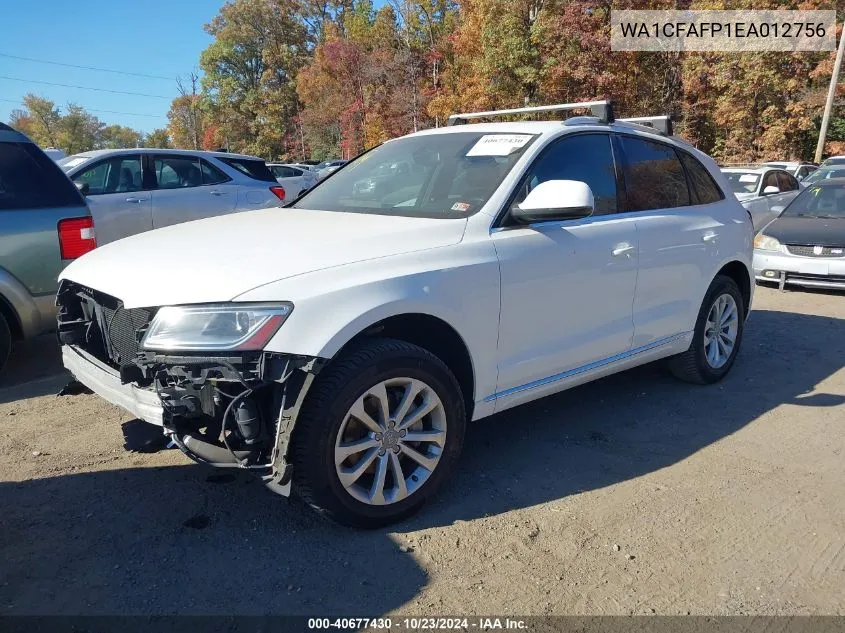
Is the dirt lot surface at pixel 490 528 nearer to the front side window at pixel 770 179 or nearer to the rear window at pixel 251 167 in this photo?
the rear window at pixel 251 167

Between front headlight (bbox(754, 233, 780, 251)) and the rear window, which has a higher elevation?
the rear window

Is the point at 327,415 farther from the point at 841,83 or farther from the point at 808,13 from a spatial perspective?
the point at 841,83

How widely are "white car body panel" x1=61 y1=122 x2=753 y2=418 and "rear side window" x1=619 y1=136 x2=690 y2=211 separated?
83 mm

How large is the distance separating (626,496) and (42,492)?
288cm

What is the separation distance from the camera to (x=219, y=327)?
8.50ft

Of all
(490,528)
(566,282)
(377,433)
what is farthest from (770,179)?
(377,433)

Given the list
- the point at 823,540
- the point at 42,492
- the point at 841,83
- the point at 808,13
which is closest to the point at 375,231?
the point at 42,492

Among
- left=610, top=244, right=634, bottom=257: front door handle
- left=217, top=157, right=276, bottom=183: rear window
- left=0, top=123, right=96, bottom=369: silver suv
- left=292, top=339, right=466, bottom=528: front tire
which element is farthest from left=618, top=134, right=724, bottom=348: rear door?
left=217, top=157, right=276, bottom=183: rear window

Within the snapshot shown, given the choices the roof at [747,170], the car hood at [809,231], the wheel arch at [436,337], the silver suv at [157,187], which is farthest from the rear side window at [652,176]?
the roof at [747,170]

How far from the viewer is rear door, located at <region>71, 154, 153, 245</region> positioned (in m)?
7.62

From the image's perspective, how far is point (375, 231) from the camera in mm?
3197

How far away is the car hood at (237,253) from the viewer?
2705 mm

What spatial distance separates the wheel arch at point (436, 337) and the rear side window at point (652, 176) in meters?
1.68

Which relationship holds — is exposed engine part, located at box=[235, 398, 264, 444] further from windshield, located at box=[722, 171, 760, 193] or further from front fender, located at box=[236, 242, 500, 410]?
windshield, located at box=[722, 171, 760, 193]
